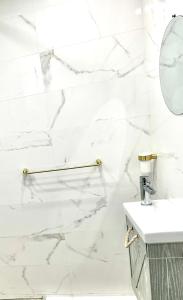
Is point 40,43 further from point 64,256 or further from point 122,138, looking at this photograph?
point 64,256

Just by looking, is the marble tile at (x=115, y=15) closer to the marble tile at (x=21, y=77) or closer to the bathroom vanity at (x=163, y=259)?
the marble tile at (x=21, y=77)

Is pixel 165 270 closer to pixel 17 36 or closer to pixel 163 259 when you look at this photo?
pixel 163 259

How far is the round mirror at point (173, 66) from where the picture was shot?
1.22 metres

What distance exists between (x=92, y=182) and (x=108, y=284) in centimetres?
73

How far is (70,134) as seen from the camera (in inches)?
70.0

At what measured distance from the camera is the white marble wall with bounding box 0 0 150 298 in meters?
1.70

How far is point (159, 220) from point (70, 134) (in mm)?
872

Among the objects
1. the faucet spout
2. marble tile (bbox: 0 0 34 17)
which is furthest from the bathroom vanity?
marble tile (bbox: 0 0 34 17)

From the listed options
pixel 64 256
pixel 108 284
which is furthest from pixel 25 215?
pixel 108 284

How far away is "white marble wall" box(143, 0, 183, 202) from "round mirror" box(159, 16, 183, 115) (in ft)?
0.14

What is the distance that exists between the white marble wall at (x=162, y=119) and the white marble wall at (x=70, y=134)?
85 millimetres

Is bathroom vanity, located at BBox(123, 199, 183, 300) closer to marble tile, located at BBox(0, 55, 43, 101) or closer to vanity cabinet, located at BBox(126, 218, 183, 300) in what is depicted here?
vanity cabinet, located at BBox(126, 218, 183, 300)

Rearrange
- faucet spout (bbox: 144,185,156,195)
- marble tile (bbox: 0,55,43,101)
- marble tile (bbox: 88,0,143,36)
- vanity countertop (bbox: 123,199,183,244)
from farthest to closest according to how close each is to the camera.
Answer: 1. marble tile (bbox: 0,55,43,101)
2. marble tile (bbox: 88,0,143,36)
3. faucet spout (bbox: 144,185,156,195)
4. vanity countertop (bbox: 123,199,183,244)

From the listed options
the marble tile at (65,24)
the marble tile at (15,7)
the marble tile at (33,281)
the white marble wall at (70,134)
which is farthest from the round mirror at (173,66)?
the marble tile at (33,281)
